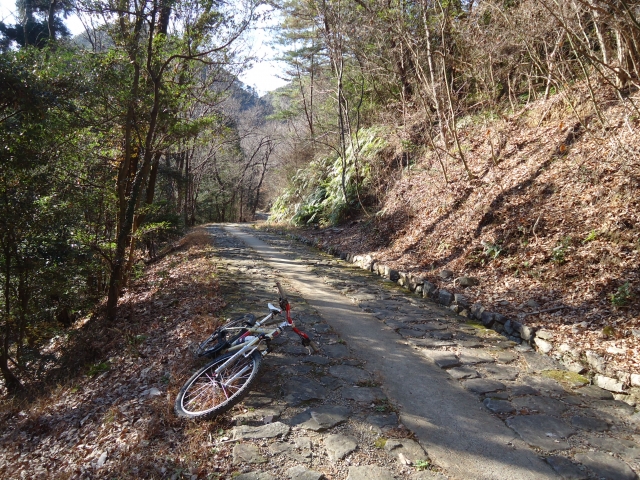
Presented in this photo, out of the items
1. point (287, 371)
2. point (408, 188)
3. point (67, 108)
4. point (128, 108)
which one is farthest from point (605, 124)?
point (67, 108)

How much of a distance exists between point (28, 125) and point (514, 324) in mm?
7874

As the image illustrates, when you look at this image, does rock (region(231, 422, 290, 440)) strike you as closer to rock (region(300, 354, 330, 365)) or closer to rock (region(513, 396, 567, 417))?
rock (region(300, 354, 330, 365))

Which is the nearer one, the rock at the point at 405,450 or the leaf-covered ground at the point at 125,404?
the rock at the point at 405,450

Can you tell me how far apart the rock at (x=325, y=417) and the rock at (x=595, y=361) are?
289 centimetres

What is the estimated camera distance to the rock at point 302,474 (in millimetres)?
3188

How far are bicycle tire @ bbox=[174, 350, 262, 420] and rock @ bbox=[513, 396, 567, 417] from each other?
2.69m

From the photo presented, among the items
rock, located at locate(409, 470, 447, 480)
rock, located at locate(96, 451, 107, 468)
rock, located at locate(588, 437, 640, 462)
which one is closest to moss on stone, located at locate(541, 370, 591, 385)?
rock, located at locate(588, 437, 640, 462)

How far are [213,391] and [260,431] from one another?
0.75m

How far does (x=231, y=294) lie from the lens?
785 cm

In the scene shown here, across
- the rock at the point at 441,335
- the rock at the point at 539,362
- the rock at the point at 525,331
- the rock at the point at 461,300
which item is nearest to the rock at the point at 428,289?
the rock at the point at 461,300

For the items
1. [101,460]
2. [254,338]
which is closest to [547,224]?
[254,338]

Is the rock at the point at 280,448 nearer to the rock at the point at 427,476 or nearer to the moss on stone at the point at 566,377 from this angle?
the rock at the point at 427,476

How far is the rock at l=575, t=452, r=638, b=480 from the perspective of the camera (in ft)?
10.3

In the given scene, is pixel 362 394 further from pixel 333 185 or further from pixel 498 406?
pixel 333 185
